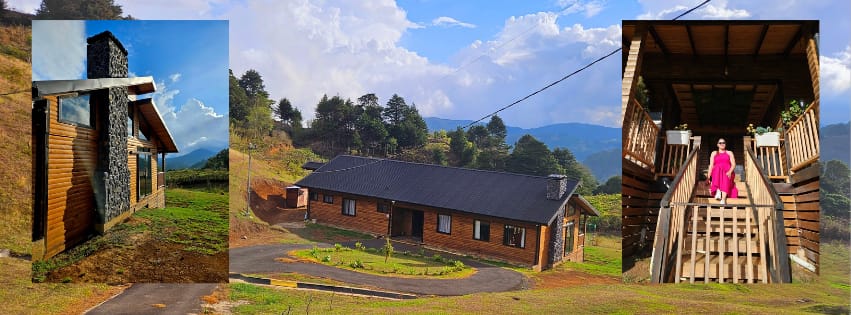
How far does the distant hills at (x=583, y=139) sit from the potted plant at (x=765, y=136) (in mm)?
1153

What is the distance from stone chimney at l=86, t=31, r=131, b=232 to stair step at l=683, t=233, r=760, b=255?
579 centimetres

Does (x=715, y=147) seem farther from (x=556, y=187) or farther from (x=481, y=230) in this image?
(x=481, y=230)

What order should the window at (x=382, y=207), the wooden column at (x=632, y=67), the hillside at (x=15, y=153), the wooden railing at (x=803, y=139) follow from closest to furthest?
the wooden railing at (x=803, y=139) → the wooden column at (x=632, y=67) → the window at (x=382, y=207) → the hillside at (x=15, y=153)

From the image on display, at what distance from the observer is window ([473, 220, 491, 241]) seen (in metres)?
6.71

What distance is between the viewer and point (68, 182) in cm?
685

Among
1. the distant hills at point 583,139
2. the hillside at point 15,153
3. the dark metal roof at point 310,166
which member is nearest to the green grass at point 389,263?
the dark metal roof at point 310,166

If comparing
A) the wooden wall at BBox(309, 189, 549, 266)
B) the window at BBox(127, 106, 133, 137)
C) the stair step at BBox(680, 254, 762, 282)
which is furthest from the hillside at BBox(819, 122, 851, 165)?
the window at BBox(127, 106, 133, 137)

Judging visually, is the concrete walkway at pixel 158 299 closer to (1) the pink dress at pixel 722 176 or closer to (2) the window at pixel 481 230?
(2) the window at pixel 481 230

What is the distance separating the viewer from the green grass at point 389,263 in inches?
268

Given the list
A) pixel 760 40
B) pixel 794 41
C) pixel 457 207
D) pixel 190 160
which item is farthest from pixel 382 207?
pixel 794 41

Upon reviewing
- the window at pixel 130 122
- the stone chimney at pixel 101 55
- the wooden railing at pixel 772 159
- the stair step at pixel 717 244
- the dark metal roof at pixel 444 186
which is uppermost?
the stone chimney at pixel 101 55

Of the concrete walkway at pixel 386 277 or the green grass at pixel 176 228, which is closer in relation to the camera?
the concrete walkway at pixel 386 277

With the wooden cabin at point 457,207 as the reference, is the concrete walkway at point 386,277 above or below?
below

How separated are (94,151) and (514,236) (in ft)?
15.0
